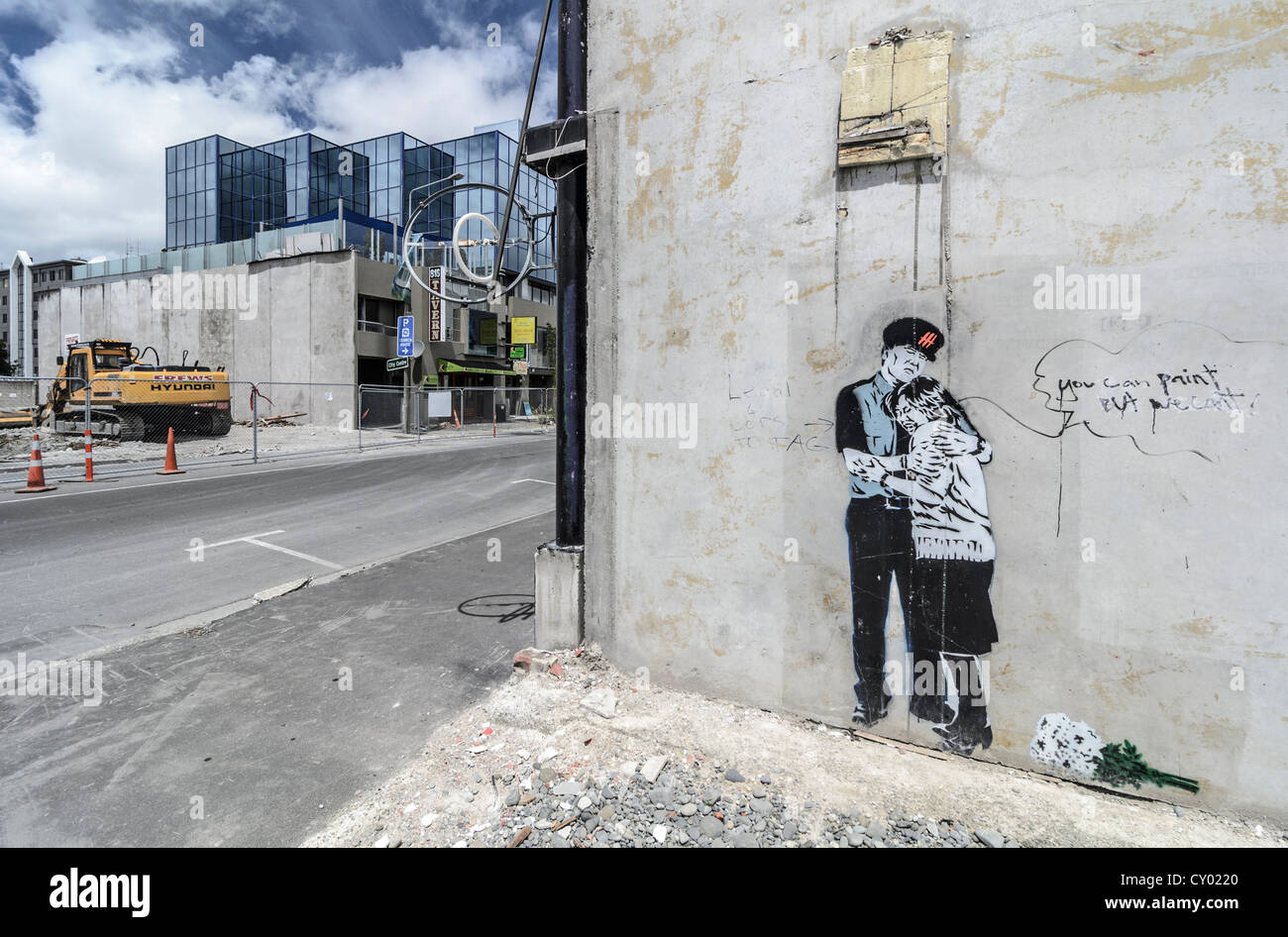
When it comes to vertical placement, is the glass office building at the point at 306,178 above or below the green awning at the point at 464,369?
above

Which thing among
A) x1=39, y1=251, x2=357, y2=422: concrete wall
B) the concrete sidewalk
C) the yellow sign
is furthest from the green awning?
the concrete sidewalk

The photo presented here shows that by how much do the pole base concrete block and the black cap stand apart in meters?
2.31

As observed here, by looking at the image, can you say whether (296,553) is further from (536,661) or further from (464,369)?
(464,369)

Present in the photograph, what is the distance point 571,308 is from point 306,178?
5947cm

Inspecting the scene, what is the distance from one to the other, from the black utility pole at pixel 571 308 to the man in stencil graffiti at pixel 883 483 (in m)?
1.79

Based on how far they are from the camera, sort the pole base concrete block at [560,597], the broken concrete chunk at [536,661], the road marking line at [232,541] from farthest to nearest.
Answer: the road marking line at [232,541]
the pole base concrete block at [560,597]
the broken concrete chunk at [536,661]

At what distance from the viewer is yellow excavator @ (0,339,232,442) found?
65.8ft

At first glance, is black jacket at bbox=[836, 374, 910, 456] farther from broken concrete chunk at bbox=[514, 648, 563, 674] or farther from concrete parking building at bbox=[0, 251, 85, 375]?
concrete parking building at bbox=[0, 251, 85, 375]

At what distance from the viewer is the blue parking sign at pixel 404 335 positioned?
3017 cm

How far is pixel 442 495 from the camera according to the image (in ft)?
40.9

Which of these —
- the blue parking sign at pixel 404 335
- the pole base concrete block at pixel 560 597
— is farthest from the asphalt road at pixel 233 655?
the blue parking sign at pixel 404 335

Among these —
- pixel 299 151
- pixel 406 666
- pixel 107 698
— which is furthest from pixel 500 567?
pixel 299 151

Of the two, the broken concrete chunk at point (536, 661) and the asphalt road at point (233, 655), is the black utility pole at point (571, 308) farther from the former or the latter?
the asphalt road at point (233, 655)
